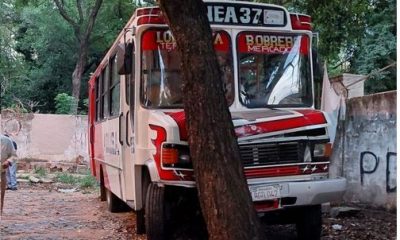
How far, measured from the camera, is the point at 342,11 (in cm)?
1119

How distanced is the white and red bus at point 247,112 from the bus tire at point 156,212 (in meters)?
0.01

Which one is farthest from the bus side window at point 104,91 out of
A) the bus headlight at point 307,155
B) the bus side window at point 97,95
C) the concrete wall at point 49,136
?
the concrete wall at point 49,136

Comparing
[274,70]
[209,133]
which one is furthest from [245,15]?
[209,133]

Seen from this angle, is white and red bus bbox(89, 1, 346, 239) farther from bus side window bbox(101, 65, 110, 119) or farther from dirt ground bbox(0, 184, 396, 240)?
bus side window bbox(101, 65, 110, 119)

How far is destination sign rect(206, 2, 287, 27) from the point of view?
21.4ft

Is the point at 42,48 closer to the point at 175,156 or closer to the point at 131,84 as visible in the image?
the point at 131,84

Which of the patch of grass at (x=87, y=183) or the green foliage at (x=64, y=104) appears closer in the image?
the patch of grass at (x=87, y=183)

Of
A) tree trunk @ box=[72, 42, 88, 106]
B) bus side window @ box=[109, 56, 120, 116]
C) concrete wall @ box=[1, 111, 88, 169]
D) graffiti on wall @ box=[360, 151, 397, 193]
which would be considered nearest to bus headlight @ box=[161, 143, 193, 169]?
bus side window @ box=[109, 56, 120, 116]

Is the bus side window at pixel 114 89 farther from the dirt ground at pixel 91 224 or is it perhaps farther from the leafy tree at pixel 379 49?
the leafy tree at pixel 379 49

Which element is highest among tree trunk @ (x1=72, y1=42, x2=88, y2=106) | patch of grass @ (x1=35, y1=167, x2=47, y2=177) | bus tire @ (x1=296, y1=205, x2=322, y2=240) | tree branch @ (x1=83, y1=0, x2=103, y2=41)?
tree branch @ (x1=83, y1=0, x2=103, y2=41)

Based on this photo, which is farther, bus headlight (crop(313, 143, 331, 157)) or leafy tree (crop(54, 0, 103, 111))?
leafy tree (crop(54, 0, 103, 111))

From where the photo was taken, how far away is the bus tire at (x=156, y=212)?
6215 millimetres

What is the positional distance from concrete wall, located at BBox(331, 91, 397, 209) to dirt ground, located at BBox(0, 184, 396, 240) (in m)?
0.33

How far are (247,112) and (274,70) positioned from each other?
0.68 m
